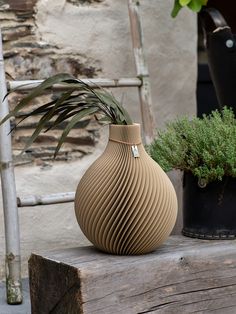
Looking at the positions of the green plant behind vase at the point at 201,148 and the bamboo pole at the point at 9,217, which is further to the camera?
the bamboo pole at the point at 9,217

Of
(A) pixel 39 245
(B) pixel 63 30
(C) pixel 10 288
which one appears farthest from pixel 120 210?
(B) pixel 63 30

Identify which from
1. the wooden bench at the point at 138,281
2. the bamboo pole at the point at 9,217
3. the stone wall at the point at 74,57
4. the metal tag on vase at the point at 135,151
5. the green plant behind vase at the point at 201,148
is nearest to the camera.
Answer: the wooden bench at the point at 138,281

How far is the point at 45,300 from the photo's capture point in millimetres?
1866

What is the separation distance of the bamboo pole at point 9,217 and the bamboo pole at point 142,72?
23.7 inches

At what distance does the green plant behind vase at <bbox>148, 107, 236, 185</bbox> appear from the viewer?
6.68ft

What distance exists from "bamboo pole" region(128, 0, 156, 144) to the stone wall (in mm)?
83

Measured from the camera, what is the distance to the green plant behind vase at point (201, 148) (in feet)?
6.68

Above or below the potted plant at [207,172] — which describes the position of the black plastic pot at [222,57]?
above

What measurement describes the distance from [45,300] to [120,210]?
0.30 metres

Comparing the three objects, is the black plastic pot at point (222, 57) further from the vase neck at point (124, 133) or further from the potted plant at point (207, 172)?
the vase neck at point (124, 133)

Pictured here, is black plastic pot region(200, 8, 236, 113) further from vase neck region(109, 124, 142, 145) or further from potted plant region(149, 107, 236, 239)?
vase neck region(109, 124, 142, 145)

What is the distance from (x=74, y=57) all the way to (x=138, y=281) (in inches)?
54.1

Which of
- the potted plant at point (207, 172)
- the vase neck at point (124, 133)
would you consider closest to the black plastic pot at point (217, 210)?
the potted plant at point (207, 172)

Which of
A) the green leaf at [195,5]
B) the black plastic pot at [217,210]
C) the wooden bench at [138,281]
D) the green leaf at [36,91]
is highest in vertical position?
the green leaf at [195,5]
